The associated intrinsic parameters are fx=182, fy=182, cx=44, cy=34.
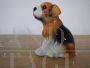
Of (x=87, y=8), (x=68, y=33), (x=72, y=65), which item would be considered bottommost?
(x=72, y=65)

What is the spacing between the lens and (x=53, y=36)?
0.92 metres

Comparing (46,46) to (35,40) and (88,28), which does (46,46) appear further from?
(88,28)

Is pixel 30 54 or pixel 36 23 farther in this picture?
pixel 36 23

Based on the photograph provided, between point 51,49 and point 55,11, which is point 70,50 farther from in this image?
point 55,11

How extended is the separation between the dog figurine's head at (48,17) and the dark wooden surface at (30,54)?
3.2 inches

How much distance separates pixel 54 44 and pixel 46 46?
4cm

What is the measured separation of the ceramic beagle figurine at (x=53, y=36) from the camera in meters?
0.91

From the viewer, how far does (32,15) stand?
1.03 meters

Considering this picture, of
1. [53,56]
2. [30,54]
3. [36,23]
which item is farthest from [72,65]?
[36,23]

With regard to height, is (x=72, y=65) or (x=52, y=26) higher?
(x=52, y=26)

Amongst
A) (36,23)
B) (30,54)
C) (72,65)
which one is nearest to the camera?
(72,65)

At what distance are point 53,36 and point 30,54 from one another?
0.48 ft

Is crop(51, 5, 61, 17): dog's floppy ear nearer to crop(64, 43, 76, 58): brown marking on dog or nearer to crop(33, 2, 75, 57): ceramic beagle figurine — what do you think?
crop(33, 2, 75, 57): ceramic beagle figurine

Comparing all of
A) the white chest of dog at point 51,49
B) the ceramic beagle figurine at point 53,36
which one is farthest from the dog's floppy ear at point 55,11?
the white chest of dog at point 51,49
